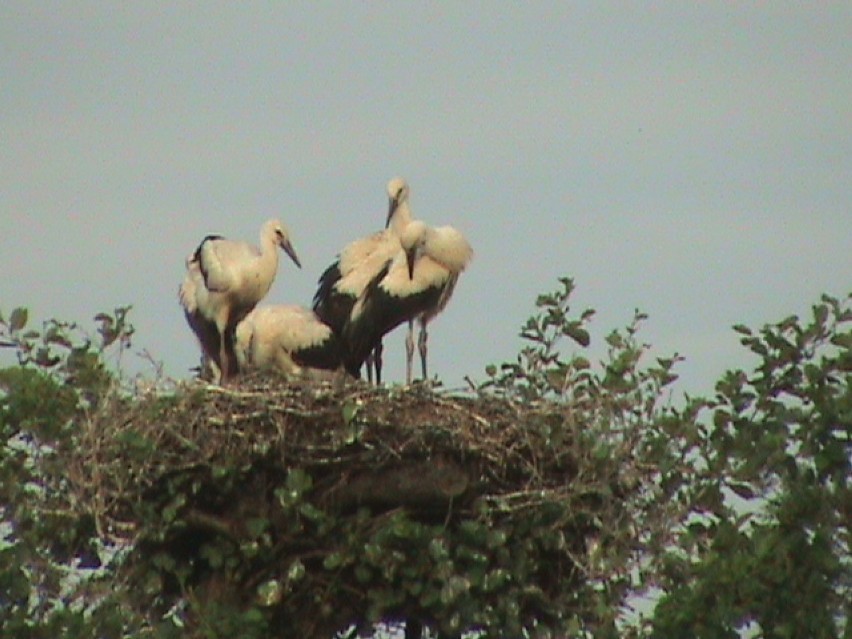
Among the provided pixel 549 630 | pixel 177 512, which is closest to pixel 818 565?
pixel 549 630

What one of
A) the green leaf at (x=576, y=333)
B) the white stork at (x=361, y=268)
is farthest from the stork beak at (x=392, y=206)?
the green leaf at (x=576, y=333)

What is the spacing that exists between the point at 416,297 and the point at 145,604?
3.92 meters

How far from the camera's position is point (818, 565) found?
10586 millimetres

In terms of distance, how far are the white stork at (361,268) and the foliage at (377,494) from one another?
116 inches

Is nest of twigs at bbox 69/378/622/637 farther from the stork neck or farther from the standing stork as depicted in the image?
the stork neck

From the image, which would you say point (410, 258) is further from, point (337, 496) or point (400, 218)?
point (337, 496)

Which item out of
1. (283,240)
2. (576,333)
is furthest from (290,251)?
(576,333)

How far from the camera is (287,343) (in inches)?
576

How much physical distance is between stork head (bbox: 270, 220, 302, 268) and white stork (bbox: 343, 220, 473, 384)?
18.1 inches

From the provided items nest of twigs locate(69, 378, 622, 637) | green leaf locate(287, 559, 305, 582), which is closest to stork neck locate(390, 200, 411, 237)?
nest of twigs locate(69, 378, 622, 637)

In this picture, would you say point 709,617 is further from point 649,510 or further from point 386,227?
point 386,227

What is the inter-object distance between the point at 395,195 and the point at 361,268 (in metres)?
0.53

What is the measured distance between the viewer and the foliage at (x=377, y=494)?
36.2 ft

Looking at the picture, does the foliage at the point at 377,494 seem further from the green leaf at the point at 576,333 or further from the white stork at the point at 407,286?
the white stork at the point at 407,286
